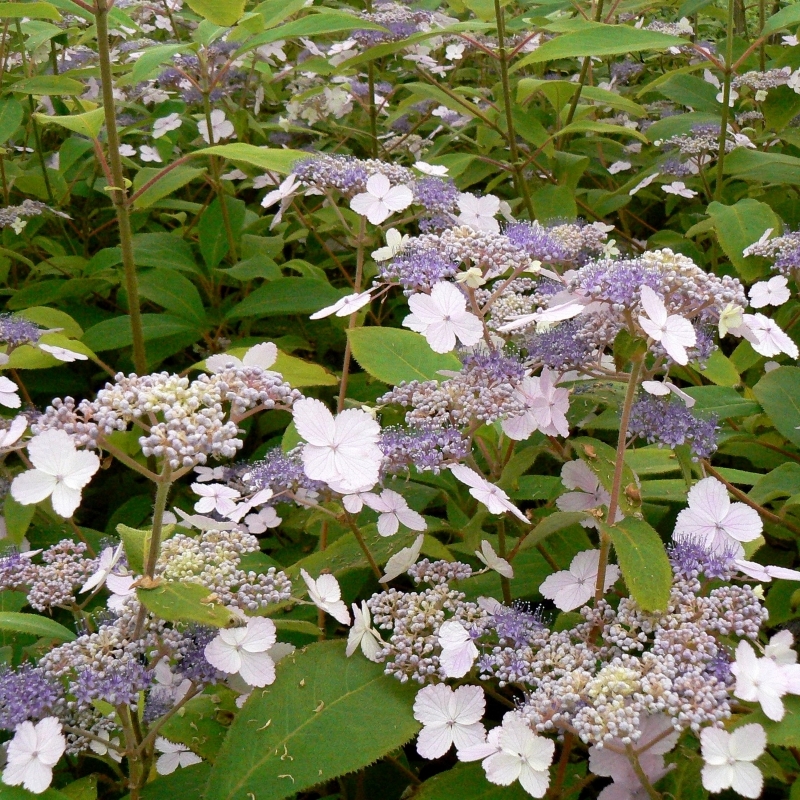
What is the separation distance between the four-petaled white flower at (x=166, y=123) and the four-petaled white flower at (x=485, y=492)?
5.94ft

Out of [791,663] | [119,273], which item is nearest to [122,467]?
[119,273]

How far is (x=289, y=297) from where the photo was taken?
1934 millimetres

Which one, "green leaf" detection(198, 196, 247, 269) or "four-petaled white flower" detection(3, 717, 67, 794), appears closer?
"four-petaled white flower" detection(3, 717, 67, 794)

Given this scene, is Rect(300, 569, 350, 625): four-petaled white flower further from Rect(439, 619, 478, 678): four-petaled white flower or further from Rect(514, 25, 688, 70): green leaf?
Rect(514, 25, 688, 70): green leaf

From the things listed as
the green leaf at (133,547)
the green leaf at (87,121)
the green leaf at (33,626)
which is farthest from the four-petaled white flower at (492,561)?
the green leaf at (87,121)

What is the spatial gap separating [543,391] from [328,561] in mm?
396

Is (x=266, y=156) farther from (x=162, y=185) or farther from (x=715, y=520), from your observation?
(x=715, y=520)

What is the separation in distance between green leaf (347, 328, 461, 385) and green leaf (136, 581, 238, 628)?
511mm

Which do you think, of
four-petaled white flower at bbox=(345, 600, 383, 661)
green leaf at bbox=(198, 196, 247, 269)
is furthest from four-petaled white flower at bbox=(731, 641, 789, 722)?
green leaf at bbox=(198, 196, 247, 269)

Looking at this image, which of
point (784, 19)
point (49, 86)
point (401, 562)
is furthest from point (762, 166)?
point (49, 86)

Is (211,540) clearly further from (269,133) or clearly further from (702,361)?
(269,133)

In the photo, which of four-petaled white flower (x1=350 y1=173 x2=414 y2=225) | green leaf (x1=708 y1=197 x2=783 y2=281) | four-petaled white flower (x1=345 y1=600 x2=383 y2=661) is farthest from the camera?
green leaf (x1=708 y1=197 x2=783 y2=281)

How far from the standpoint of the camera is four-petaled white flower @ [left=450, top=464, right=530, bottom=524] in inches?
41.3

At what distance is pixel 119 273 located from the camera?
221 cm
